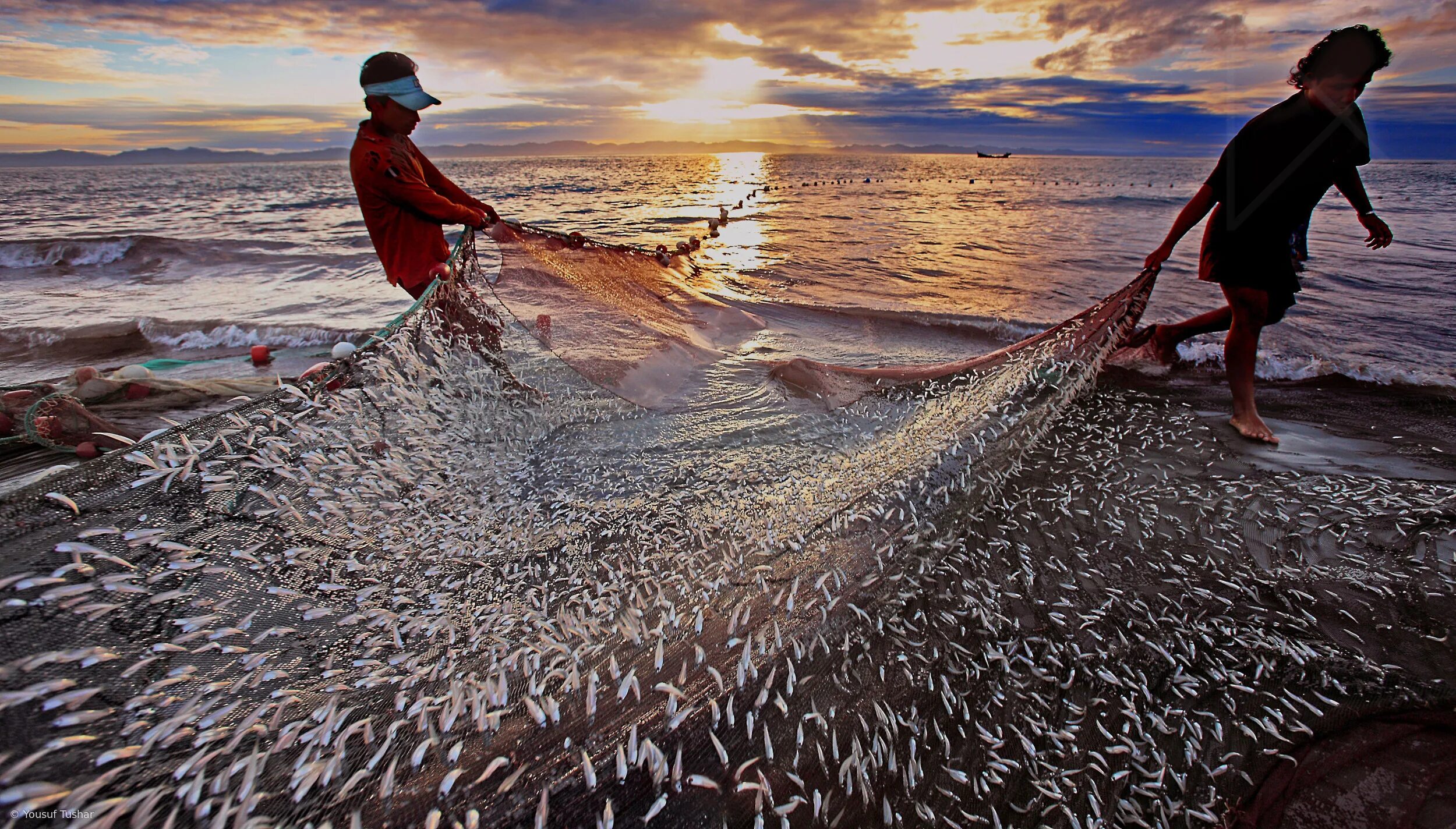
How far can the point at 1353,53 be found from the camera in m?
3.76

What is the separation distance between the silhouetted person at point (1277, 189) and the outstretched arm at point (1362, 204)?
0.04ft

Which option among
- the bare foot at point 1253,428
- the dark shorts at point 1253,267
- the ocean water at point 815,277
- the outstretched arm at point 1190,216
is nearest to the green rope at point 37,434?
the ocean water at point 815,277

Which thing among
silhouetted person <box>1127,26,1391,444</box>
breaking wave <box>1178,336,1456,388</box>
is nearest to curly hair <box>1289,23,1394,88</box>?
silhouetted person <box>1127,26,1391,444</box>

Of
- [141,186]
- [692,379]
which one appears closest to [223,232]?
[692,379]

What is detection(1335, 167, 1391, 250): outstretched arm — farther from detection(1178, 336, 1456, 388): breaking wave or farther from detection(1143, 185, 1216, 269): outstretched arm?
detection(1178, 336, 1456, 388): breaking wave

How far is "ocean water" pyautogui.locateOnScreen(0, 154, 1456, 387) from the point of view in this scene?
753cm

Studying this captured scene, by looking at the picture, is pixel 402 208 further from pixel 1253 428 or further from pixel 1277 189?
pixel 1253 428

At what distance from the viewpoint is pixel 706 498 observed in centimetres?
334

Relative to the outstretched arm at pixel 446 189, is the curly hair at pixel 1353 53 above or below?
above

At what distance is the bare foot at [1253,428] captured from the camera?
4.38 metres

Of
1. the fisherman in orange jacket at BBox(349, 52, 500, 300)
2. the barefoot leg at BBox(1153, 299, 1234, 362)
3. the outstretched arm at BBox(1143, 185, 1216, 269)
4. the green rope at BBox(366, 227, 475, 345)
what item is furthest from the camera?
the barefoot leg at BBox(1153, 299, 1234, 362)

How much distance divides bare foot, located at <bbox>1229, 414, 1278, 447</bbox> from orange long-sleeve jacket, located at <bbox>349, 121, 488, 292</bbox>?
223 inches

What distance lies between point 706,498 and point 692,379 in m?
1.84

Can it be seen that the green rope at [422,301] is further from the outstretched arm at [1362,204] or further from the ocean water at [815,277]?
the outstretched arm at [1362,204]
